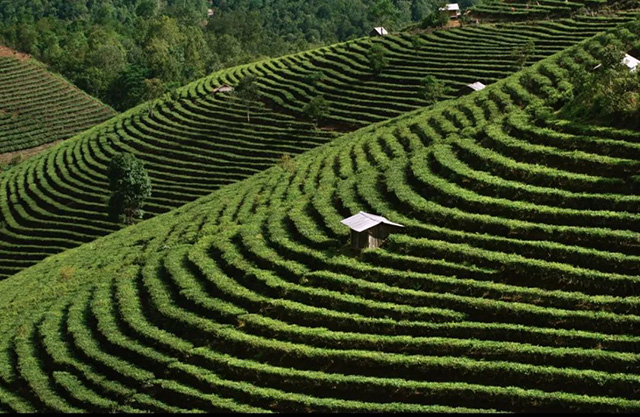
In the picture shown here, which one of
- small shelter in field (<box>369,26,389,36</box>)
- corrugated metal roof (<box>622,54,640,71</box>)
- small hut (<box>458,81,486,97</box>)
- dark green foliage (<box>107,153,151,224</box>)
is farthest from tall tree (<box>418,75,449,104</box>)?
dark green foliage (<box>107,153,151,224</box>)

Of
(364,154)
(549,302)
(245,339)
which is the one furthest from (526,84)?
(245,339)

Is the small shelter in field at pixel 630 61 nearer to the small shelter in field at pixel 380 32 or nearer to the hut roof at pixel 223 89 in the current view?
the small shelter in field at pixel 380 32

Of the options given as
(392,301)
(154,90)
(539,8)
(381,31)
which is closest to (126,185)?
(392,301)

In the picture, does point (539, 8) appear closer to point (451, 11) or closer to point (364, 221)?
point (451, 11)

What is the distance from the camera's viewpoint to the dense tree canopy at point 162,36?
312 ft

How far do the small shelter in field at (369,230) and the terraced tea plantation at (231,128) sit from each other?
83.9 ft

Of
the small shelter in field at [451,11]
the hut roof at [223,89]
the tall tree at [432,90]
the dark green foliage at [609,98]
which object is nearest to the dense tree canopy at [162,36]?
the small shelter in field at [451,11]

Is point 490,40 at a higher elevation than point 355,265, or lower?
higher

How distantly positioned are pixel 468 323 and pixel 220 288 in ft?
28.5

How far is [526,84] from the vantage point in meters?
36.0

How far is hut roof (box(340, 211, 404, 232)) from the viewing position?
81.4 feet

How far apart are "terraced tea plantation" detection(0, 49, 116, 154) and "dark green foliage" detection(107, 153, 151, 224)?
106ft

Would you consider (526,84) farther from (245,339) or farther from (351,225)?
(245,339)

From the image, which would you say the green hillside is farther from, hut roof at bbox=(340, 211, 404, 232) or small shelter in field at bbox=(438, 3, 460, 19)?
small shelter in field at bbox=(438, 3, 460, 19)
